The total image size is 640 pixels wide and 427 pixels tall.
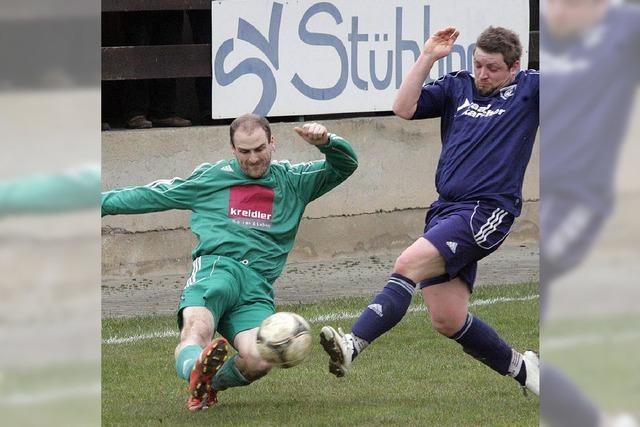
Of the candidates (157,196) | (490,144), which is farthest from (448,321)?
(157,196)

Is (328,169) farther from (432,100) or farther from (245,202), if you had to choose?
(432,100)

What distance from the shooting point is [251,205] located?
20.0 feet

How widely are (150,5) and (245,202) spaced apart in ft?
16.0

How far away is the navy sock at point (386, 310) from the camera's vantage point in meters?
5.73

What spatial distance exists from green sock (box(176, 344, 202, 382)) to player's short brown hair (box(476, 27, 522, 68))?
1.93 metres

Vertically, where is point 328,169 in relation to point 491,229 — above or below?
above

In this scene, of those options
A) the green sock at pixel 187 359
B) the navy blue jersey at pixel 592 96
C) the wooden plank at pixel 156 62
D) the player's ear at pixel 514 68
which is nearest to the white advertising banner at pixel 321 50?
the wooden plank at pixel 156 62

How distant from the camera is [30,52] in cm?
154

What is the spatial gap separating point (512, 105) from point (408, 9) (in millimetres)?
5556

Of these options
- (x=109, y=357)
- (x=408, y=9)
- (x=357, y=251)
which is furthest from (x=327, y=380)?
(x=408, y=9)

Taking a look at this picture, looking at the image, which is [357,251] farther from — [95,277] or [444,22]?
[95,277]


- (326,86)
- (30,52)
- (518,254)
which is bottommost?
(518,254)

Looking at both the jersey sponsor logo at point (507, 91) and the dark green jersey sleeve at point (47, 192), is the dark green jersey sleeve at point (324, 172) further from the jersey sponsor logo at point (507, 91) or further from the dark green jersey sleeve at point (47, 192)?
the dark green jersey sleeve at point (47, 192)

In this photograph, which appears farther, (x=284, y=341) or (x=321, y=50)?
(x=321, y=50)
